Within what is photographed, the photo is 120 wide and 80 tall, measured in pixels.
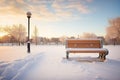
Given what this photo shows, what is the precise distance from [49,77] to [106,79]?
198cm

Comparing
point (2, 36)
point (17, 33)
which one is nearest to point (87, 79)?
point (17, 33)

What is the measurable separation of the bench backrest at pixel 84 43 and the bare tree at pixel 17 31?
49.1 meters

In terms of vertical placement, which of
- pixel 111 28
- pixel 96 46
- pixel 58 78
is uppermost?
pixel 111 28

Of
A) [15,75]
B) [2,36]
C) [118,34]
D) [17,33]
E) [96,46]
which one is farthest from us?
[2,36]

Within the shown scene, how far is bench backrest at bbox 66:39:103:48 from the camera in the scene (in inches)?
450

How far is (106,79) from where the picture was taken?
241 inches

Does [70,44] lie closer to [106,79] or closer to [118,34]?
[106,79]

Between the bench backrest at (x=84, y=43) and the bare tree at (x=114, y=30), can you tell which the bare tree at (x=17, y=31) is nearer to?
the bare tree at (x=114, y=30)

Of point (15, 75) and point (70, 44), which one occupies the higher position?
point (70, 44)

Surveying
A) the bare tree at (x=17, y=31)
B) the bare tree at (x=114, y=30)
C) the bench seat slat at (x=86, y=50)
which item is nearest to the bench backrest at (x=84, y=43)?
the bench seat slat at (x=86, y=50)

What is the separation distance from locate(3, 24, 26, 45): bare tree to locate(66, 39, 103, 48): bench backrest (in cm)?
4909

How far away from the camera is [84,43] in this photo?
11.5 metres

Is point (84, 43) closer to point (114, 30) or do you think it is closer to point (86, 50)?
point (86, 50)

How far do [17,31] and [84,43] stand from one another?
5066 cm
